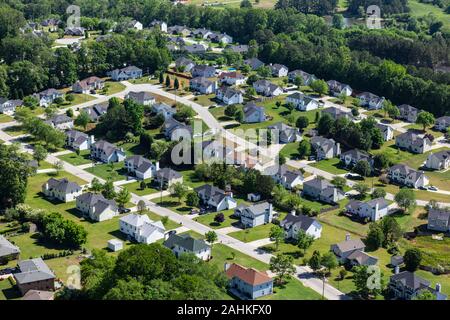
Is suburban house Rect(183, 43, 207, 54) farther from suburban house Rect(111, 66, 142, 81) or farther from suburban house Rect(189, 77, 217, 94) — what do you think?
suburban house Rect(189, 77, 217, 94)

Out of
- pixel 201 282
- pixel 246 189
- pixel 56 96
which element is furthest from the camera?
pixel 56 96

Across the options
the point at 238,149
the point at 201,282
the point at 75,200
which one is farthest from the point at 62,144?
the point at 201,282

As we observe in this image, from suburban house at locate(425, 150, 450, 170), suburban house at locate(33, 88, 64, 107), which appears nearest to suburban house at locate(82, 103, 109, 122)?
suburban house at locate(33, 88, 64, 107)

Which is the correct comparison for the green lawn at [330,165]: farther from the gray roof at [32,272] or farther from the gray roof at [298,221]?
the gray roof at [32,272]

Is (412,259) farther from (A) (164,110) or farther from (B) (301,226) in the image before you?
(A) (164,110)

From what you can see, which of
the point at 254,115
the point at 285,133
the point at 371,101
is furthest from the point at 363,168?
the point at 371,101
